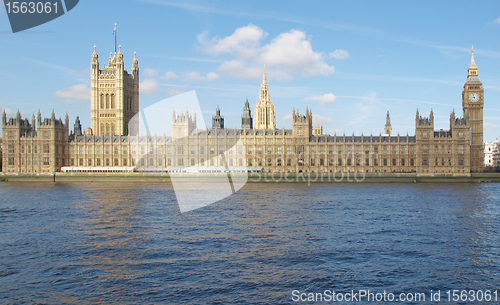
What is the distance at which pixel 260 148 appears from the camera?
135875mm

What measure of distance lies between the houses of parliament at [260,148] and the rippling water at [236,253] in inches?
2793

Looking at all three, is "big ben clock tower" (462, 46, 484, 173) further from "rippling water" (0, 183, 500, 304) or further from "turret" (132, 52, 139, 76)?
"turret" (132, 52, 139, 76)

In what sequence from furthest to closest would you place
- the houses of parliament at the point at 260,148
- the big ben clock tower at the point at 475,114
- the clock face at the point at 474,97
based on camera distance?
the clock face at the point at 474,97, the big ben clock tower at the point at 475,114, the houses of parliament at the point at 260,148

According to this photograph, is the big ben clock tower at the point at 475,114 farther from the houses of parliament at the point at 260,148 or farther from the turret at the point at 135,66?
the turret at the point at 135,66

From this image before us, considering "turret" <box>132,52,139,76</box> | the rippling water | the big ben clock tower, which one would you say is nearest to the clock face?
the big ben clock tower

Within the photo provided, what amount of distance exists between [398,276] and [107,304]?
57.4ft

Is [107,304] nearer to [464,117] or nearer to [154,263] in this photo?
[154,263]

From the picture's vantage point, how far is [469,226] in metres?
46.8

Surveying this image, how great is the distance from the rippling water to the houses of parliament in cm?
7093

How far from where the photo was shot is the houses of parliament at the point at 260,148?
12788cm

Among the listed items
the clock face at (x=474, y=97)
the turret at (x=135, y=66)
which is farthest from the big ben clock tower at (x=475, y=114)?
the turret at (x=135, y=66)

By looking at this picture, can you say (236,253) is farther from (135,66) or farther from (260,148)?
(135,66)

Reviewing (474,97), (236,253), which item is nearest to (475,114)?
(474,97)

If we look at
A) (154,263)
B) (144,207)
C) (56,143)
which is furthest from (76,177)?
(154,263)
